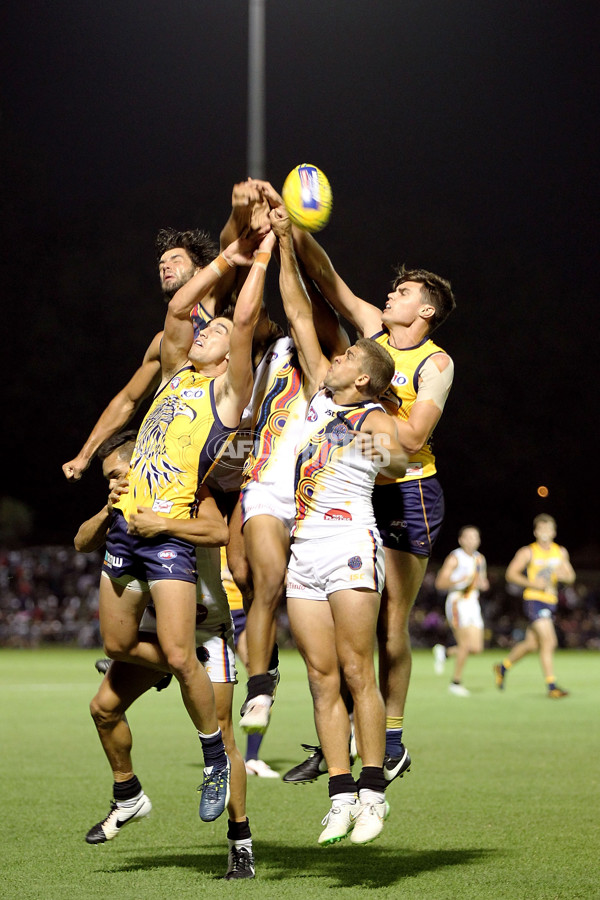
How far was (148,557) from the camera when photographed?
6016mm

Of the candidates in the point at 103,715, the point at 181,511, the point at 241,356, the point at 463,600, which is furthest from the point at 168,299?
the point at 463,600

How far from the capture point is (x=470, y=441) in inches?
1624

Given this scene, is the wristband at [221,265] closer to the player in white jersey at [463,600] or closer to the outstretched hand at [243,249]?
the outstretched hand at [243,249]


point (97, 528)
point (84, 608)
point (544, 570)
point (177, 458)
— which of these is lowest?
point (84, 608)

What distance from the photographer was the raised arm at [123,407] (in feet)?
22.6

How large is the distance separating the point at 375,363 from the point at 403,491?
960 mm

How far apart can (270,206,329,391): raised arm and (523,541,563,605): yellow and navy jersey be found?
35.3ft

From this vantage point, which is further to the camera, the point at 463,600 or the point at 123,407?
the point at 463,600

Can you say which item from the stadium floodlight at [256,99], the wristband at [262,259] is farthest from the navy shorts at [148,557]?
the stadium floodlight at [256,99]

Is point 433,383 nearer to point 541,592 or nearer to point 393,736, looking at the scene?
point 393,736

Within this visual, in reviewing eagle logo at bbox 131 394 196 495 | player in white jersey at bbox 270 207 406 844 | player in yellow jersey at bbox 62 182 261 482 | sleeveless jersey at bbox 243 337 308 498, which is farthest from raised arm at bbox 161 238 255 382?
player in white jersey at bbox 270 207 406 844

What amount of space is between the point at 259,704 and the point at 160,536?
1031 millimetres

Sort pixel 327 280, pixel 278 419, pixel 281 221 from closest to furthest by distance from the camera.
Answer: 1. pixel 281 221
2. pixel 327 280
3. pixel 278 419

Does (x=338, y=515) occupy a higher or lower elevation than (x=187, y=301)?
lower
